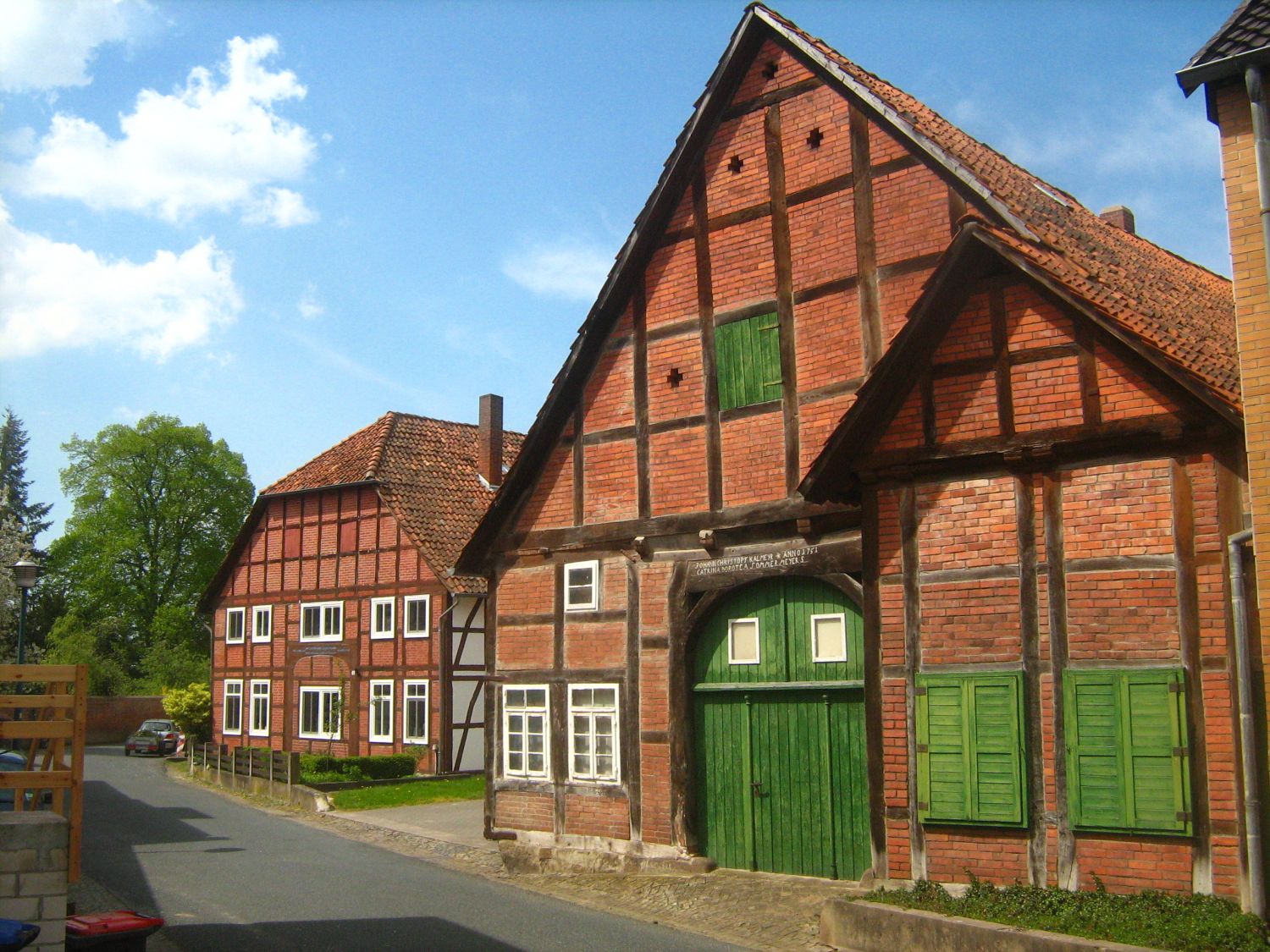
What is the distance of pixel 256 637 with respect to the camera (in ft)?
115

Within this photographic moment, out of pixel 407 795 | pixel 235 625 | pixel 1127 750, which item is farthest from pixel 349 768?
pixel 1127 750

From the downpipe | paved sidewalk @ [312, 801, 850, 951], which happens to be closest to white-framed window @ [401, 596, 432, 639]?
paved sidewalk @ [312, 801, 850, 951]

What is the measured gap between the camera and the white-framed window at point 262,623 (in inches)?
1363

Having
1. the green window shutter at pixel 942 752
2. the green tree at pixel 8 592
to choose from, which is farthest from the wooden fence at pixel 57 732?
the green tree at pixel 8 592

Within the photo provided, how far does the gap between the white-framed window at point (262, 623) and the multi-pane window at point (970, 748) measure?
88.2ft

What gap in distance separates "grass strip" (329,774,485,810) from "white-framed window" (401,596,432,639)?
4.24 m

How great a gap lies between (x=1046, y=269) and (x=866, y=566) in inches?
128

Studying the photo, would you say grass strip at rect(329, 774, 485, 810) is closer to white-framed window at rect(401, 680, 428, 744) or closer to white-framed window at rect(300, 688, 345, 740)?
white-framed window at rect(401, 680, 428, 744)

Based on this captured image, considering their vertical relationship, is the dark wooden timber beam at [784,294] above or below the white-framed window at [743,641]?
above

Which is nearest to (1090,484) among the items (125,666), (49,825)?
(49,825)

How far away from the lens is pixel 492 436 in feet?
108

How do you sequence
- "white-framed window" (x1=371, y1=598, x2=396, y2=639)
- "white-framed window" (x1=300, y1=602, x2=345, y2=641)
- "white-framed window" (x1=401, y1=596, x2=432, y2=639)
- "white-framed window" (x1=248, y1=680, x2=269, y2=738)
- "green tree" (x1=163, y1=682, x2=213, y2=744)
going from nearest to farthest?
"white-framed window" (x1=401, y1=596, x2=432, y2=639) < "white-framed window" (x1=371, y1=598, x2=396, y2=639) < "white-framed window" (x1=300, y1=602, x2=345, y2=641) < "white-framed window" (x1=248, y1=680, x2=269, y2=738) < "green tree" (x1=163, y1=682, x2=213, y2=744)

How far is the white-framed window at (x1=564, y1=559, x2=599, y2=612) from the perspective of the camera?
1557 centimetres

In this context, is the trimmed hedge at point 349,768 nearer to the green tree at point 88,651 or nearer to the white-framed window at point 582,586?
the white-framed window at point 582,586
